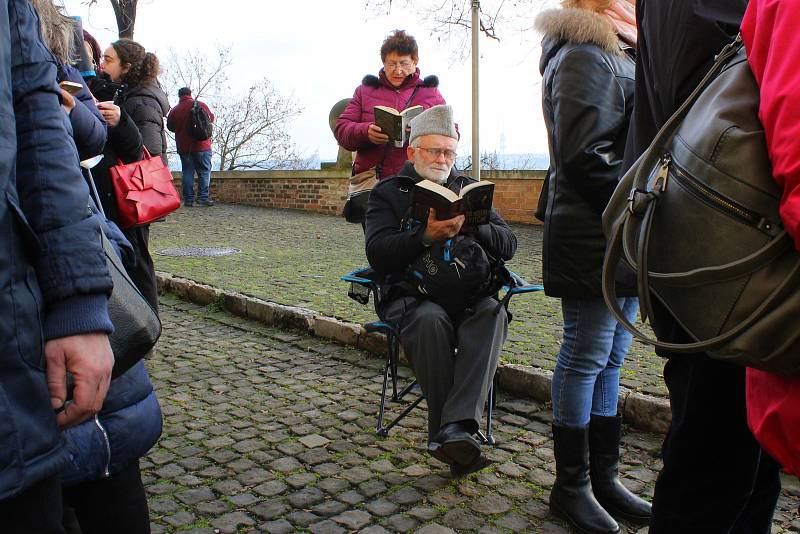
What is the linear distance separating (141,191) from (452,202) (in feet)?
6.51

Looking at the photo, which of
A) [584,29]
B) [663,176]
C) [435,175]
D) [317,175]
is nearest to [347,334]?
[435,175]

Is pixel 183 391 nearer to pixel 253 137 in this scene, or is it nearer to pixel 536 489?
pixel 536 489

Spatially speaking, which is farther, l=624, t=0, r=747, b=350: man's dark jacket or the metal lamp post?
the metal lamp post

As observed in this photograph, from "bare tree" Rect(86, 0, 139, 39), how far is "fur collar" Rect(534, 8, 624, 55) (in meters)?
16.4

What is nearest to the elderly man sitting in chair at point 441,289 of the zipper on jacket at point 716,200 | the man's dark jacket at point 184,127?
the zipper on jacket at point 716,200

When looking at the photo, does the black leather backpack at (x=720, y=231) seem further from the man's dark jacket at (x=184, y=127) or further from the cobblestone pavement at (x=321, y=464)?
the man's dark jacket at (x=184, y=127)

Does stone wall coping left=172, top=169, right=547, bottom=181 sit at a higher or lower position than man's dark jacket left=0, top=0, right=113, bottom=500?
lower

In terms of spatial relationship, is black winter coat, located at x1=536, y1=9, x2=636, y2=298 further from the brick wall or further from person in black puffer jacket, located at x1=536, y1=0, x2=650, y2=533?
the brick wall

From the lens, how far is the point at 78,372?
1.49 metres

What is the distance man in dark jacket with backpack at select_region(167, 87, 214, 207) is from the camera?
15453 mm

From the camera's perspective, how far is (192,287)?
743 cm

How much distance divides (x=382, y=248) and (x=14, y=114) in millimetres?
2338

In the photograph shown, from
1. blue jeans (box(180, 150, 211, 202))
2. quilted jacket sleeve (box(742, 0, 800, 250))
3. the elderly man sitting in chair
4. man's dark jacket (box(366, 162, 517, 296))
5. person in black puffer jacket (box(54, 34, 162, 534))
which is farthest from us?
blue jeans (box(180, 150, 211, 202))

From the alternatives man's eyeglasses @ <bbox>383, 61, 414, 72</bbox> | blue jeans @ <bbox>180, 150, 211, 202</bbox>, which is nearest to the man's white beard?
man's eyeglasses @ <bbox>383, 61, 414, 72</bbox>
